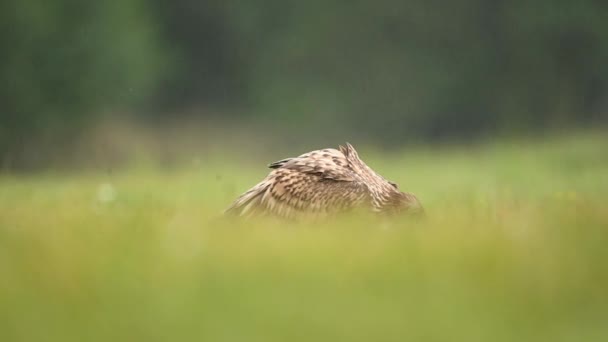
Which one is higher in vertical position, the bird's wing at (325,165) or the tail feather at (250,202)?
the bird's wing at (325,165)

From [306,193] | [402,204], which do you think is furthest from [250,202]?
[402,204]

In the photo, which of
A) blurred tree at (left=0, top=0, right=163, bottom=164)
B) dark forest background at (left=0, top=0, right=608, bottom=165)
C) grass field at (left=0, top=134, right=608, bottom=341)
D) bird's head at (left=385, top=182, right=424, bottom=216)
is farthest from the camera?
dark forest background at (left=0, top=0, right=608, bottom=165)

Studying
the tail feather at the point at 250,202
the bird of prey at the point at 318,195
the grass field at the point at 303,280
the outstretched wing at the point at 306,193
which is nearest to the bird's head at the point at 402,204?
the bird of prey at the point at 318,195

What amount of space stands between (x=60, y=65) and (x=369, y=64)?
10.3 meters

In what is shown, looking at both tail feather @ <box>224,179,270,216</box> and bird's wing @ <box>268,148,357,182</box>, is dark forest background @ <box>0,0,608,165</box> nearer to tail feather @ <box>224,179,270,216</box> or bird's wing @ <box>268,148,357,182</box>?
bird's wing @ <box>268,148,357,182</box>

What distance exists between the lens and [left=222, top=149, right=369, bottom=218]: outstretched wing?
6.23 m

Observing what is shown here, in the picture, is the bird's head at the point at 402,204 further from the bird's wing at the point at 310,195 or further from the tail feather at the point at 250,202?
the tail feather at the point at 250,202

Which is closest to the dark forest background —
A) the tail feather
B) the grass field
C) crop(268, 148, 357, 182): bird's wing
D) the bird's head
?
crop(268, 148, 357, 182): bird's wing

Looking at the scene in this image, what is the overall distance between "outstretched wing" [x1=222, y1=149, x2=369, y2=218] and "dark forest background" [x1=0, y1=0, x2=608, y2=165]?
20116 millimetres

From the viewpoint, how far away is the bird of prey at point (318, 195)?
621 cm

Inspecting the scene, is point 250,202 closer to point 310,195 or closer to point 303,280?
point 310,195

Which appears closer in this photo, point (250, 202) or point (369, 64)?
point (250, 202)

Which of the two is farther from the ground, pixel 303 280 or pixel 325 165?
pixel 325 165

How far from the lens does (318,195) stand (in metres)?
6.29
